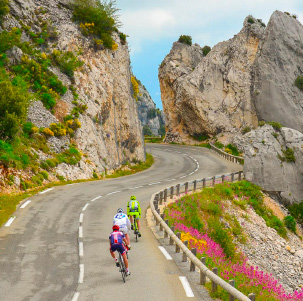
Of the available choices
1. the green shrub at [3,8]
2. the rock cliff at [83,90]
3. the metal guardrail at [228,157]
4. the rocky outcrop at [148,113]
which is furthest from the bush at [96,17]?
the rocky outcrop at [148,113]

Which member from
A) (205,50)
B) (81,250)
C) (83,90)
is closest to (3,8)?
(83,90)

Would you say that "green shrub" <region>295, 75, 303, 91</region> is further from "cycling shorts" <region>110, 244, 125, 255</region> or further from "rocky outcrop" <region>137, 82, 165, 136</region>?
"rocky outcrop" <region>137, 82, 165, 136</region>

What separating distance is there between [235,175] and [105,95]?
694 inches

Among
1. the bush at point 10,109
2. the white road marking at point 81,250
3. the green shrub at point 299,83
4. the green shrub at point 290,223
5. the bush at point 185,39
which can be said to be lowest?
the green shrub at point 290,223

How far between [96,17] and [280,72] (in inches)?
1157

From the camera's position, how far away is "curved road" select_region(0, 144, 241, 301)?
1075cm

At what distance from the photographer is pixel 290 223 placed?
3312 cm

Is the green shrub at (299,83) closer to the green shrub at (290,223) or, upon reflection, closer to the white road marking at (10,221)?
the green shrub at (290,223)

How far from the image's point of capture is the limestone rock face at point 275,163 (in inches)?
1399

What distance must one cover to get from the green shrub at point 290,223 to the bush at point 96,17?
1162 inches

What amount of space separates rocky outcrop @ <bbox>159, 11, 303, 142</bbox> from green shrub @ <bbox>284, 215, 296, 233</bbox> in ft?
87.6

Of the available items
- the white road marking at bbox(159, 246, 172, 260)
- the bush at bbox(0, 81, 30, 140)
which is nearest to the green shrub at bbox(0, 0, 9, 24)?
the bush at bbox(0, 81, 30, 140)

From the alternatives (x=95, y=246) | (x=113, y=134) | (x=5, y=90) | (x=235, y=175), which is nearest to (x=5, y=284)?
(x=95, y=246)

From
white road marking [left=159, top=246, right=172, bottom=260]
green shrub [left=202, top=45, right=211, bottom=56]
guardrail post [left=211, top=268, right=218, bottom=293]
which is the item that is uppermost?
green shrub [left=202, top=45, right=211, bottom=56]
